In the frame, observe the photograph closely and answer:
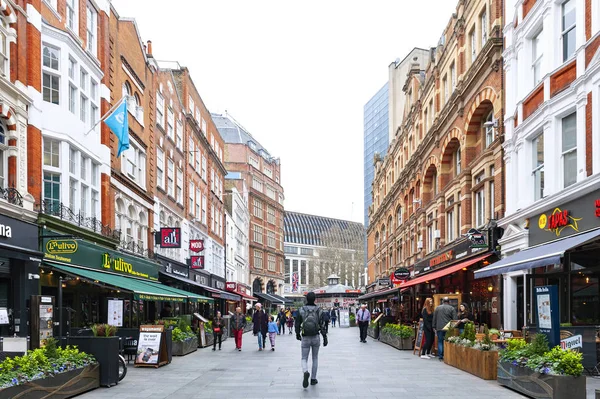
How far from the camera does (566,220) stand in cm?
1627

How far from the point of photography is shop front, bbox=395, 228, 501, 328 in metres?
22.6

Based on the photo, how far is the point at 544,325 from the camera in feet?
39.9

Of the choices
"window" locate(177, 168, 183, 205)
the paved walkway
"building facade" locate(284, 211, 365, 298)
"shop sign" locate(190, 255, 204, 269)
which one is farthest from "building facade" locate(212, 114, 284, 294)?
the paved walkway

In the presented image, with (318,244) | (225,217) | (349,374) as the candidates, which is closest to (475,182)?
(349,374)

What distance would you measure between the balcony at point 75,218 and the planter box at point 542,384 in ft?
41.2

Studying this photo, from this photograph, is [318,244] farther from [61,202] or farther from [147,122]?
[61,202]

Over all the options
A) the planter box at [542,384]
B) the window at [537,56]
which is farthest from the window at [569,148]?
the planter box at [542,384]

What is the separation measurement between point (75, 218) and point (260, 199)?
7000cm

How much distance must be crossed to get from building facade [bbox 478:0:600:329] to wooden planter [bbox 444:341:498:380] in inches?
49.9

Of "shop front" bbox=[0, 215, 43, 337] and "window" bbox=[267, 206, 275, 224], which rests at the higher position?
"window" bbox=[267, 206, 275, 224]

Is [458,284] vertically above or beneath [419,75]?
beneath

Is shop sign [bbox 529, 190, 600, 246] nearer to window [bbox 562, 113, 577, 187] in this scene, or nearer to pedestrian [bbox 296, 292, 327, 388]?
window [bbox 562, 113, 577, 187]

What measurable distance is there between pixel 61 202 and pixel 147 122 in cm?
1129

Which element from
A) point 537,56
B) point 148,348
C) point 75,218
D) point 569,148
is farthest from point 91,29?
point 569,148
